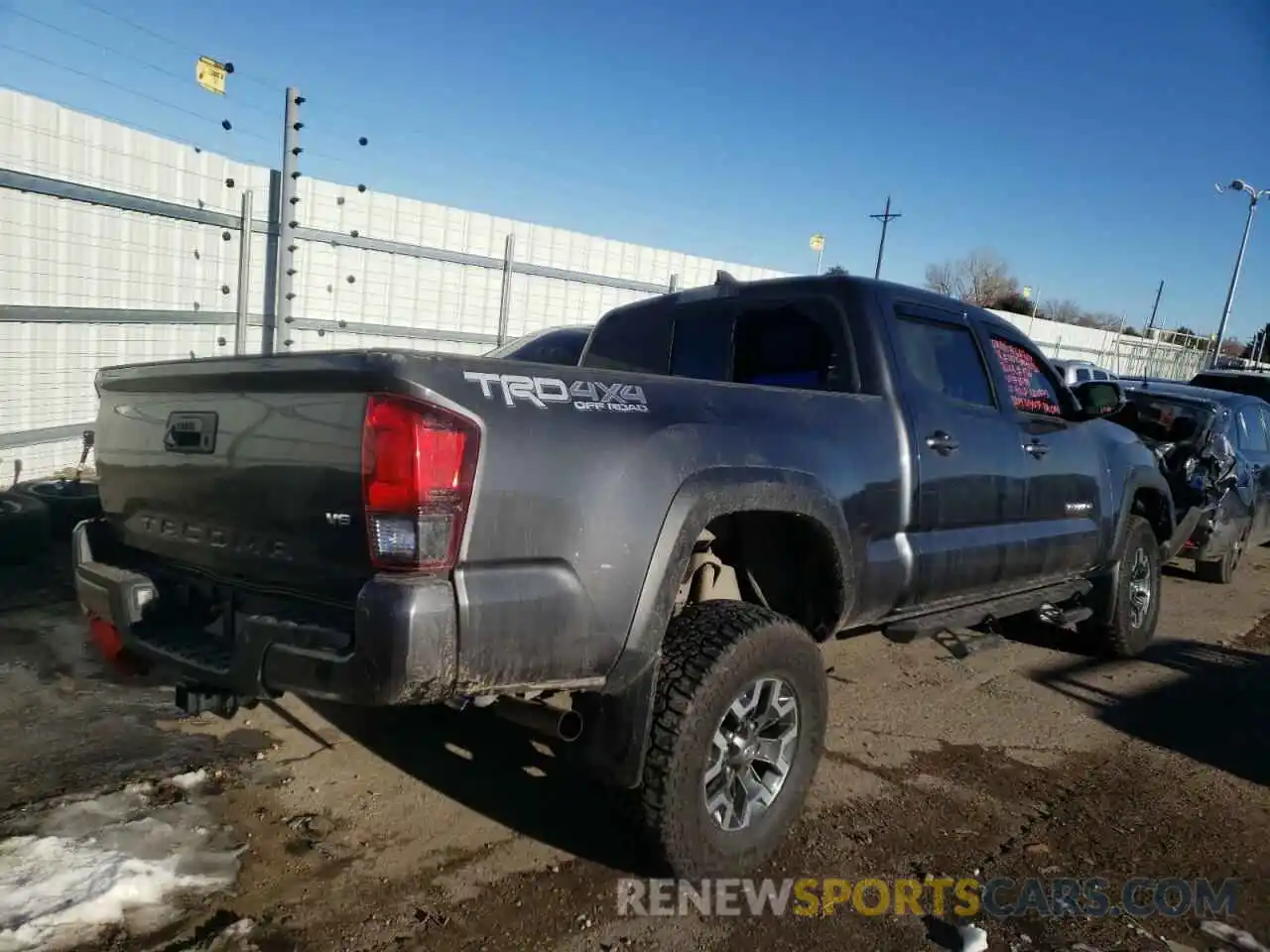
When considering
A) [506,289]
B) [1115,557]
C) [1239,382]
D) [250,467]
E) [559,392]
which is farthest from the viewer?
[1239,382]

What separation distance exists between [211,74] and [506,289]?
12.9 ft

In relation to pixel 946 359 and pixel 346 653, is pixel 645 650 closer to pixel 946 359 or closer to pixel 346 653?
pixel 346 653

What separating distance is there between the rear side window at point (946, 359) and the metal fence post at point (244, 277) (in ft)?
21.4

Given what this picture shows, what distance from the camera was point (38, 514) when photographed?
575 centimetres

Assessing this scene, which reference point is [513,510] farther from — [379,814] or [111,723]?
[111,723]

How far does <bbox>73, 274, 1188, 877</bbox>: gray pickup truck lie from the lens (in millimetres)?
2293

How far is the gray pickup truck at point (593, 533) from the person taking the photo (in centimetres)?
229

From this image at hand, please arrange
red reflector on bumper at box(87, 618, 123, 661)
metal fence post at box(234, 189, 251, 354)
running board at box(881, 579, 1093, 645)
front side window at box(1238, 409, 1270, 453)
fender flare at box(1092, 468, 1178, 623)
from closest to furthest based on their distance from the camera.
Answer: red reflector on bumper at box(87, 618, 123, 661), running board at box(881, 579, 1093, 645), fender flare at box(1092, 468, 1178, 623), metal fence post at box(234, 189, 251, 354), front side window at box(1238, 409, 1270, 453)

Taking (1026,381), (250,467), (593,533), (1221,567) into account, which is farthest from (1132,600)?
(250,467)

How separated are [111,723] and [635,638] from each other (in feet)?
8.43

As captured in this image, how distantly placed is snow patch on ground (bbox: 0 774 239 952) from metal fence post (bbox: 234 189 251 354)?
6.03 meters

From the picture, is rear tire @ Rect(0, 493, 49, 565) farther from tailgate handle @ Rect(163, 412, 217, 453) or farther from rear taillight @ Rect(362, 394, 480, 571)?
rear taillight @ Rect(362, 394, 480, 571)

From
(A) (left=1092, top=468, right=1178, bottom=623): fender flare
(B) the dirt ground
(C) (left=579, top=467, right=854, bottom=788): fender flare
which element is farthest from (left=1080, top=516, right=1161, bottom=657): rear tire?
(C) (left=579, top=467, right=854, bottom=788): fender flare

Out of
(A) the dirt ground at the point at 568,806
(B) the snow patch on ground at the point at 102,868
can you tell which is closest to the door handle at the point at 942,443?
(A) the dirt ground at the point at 568,806
